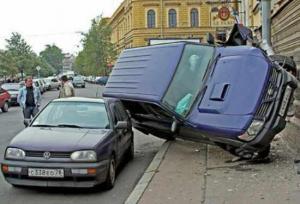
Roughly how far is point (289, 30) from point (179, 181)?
Result: 533 centimetres

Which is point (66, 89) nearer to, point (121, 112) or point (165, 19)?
point (121, 112)

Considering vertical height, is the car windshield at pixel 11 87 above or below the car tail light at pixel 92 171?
above

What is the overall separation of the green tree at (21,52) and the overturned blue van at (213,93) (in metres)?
81.0

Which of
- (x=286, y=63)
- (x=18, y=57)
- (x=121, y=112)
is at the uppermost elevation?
(x=18, y=57)

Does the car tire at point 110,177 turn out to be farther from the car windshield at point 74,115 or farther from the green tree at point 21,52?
the green tree at point 21,52

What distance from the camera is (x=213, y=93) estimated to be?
33.3 ft

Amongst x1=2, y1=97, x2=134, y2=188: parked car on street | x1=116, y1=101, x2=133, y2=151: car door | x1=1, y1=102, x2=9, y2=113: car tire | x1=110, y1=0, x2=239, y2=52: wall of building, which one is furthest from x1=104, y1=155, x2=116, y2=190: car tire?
x1=110, y1=0, x2=239, y2=52: wall of building

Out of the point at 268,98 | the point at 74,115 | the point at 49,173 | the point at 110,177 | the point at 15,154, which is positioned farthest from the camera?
the point at 74,115

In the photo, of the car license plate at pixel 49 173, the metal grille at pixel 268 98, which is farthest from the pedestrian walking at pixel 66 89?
the car license plate at pixel 49 173

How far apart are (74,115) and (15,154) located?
173 centimetres

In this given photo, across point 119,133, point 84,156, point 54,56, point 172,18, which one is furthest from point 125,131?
point 54,56

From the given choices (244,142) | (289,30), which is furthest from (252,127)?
(289,30)

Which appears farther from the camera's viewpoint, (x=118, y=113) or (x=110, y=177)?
(x=118, y=113)

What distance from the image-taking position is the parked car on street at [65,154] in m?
8.14
